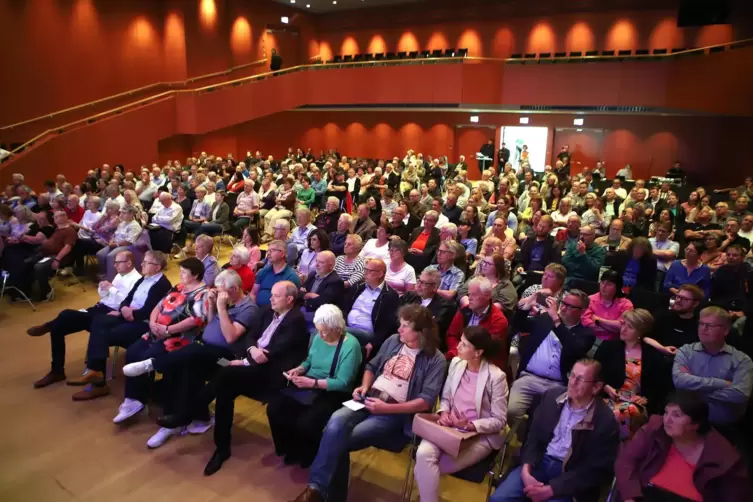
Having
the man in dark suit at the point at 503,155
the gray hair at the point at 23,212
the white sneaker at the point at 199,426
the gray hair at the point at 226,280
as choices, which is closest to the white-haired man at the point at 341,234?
the gray hair at the point at 226,280

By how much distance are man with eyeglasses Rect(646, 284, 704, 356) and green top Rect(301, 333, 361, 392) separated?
2003 mm

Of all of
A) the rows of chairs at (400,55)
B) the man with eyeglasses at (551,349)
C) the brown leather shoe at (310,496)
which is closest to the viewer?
the brown leather shoe at (310,496)

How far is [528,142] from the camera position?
1753cm

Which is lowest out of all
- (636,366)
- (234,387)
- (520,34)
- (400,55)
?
(234,387)

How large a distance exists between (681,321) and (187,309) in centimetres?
350

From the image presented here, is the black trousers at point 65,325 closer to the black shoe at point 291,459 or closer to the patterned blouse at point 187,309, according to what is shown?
the patterned blouse at point 187,309

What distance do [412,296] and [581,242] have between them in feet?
7.11

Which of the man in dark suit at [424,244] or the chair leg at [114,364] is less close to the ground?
the man in dark suit at [424,244]

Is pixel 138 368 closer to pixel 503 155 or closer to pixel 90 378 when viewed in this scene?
pixel 90 378

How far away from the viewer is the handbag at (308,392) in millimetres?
3191

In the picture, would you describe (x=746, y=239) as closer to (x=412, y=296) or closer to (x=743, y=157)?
(x=412, y=296)

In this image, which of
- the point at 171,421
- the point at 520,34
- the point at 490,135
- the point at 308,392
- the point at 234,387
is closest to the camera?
the point at 308,392

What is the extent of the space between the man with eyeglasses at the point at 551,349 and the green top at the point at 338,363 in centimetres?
100

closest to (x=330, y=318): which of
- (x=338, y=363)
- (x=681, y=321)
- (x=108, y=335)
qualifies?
(x=338, y=363)
